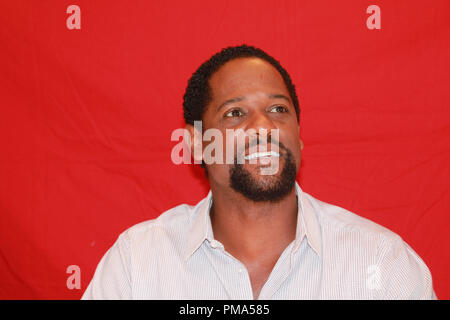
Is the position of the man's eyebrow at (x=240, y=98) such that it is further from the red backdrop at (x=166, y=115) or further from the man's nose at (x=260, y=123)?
the red backdrop at (x=166, y=115)

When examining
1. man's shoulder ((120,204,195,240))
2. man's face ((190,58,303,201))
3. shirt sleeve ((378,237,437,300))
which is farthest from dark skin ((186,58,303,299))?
shirt sleeve ((378,237,437,300))

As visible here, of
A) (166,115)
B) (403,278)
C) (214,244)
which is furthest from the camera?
(166,115)

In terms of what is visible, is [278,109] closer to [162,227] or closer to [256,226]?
[256,226]

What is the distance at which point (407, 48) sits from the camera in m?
1.48

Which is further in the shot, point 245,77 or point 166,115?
point 166,115

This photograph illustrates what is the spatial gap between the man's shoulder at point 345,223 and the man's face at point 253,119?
15cm

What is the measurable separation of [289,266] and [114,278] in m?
0.47

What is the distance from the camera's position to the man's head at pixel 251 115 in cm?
117

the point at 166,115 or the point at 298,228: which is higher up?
the point at 166,115

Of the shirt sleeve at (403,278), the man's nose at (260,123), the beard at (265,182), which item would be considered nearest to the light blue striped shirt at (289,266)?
the shirt sleeve at (403,278)

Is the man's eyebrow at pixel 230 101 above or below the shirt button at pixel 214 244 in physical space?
above

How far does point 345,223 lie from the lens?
4.00 ft

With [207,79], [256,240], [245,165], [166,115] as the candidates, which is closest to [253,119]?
[245,165]
